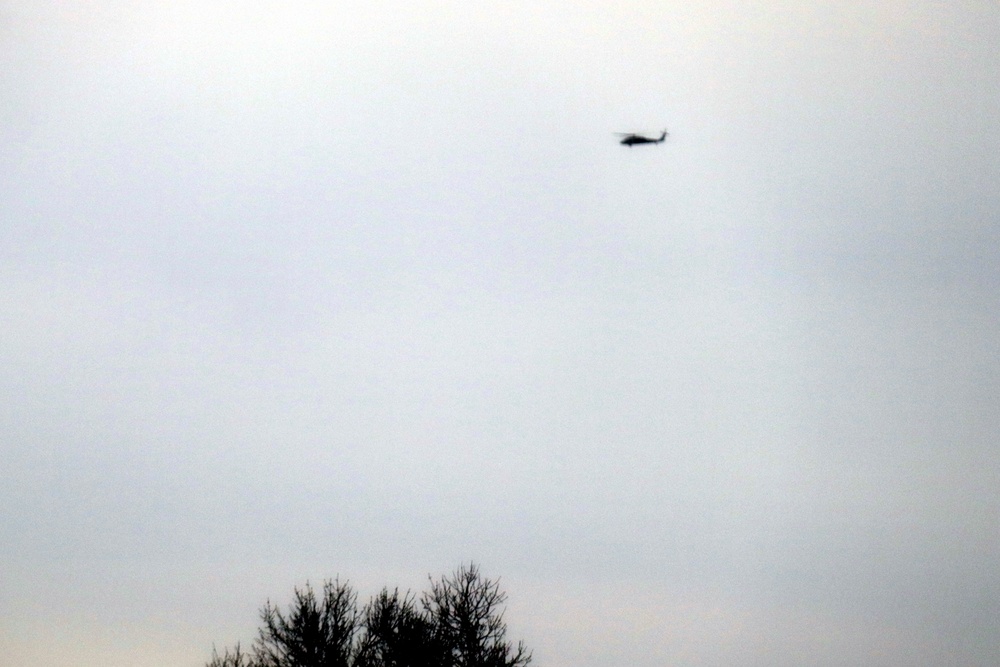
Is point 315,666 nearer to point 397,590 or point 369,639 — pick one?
point 369,639

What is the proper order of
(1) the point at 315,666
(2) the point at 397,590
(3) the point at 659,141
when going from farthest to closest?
(3) the point at 659,141, (2) the point at 397,590, (1) the point at 315,666

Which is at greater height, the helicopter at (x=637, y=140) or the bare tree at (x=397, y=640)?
the helicopter at (x=637, y=140)

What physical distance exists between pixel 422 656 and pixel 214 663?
29.8ft

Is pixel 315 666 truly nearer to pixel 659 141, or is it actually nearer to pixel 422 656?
pixel 422 656

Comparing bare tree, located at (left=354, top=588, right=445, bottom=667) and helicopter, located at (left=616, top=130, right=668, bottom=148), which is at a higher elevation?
helicopter, located at (left=616, top=130, right=668, bottom=148)

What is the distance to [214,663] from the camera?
2297 inches

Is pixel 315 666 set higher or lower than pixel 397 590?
lower

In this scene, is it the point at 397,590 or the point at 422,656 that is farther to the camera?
the point at 397,590

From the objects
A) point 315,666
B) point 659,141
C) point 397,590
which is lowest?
point 315,666

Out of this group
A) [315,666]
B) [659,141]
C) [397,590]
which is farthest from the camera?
[659,141]

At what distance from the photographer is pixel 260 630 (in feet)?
192

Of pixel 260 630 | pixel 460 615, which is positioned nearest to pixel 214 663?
pixel 260 630

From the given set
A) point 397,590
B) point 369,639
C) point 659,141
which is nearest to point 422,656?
point 369,639

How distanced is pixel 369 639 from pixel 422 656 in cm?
256
